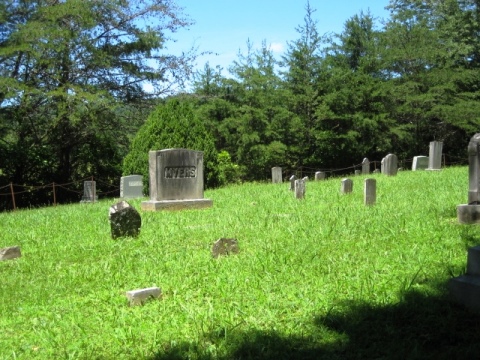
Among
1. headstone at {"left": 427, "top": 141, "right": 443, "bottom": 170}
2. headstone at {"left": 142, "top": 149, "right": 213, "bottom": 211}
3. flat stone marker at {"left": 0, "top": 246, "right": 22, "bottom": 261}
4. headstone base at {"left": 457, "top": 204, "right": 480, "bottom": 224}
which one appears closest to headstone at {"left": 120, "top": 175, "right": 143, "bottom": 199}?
headstone at {"left": 142, "top": 149, "right": 213, "bottom": 211}

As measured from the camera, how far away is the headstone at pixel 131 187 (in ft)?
64.4

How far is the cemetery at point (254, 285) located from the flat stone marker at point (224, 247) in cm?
1

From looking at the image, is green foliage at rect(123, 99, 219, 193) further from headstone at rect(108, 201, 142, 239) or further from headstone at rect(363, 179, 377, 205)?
headstone at rect(108, 201, 142, 239)

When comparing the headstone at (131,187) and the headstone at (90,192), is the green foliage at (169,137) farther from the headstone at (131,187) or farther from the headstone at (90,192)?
the headstone at (90,192)

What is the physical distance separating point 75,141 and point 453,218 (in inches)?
771

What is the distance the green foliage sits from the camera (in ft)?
68.6

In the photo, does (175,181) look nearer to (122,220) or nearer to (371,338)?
(122,220)

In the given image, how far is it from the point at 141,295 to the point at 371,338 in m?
2.46

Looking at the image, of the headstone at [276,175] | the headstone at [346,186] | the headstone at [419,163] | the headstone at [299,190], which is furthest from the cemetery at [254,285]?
the headstone at [419,163]

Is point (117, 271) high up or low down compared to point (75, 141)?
down

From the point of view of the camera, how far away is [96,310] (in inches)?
225

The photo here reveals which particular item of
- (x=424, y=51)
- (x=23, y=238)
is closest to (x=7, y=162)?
(x=23, y=238)

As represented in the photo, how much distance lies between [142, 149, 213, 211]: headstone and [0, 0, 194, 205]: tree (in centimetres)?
961

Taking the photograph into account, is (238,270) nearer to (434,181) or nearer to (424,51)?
(434,181)
